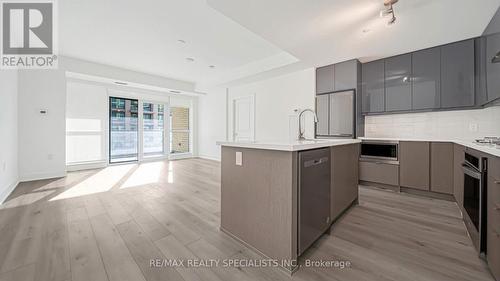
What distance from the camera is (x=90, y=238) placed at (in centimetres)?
178

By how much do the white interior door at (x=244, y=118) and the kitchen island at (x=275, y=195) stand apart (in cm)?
374

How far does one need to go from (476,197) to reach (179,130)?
24.4 ft

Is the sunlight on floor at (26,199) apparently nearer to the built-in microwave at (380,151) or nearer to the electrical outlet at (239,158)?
the electrical outlet at (239,158)

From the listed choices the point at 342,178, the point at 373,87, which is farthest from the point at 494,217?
the point at 373,87

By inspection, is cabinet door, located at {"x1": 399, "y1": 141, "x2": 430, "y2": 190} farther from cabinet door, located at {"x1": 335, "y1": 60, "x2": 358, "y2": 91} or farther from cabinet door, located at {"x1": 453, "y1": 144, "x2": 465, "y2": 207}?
cabinet door, located at {"x1": 335, "y1": 60, "x2": 358, "y2": 91}

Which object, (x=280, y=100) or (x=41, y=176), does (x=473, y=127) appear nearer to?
(x=280, y=100)

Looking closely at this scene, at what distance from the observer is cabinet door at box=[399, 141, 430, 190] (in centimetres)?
299

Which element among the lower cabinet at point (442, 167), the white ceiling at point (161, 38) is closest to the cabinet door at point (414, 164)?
the lower cabinet at point (442, 167)

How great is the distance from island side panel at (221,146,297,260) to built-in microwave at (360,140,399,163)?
9.39ft

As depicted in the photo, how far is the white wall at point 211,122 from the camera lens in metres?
6.56

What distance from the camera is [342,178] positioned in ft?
7.23

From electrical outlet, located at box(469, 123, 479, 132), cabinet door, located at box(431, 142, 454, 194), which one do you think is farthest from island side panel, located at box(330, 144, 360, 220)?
electrical outlet, located at box(469, 123, 479, 132)

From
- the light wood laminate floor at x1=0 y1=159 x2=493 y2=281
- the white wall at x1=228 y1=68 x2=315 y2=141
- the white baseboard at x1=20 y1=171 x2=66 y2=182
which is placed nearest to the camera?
the light wood laminate floor at x1=0 y1=159 x2=493 y2=281

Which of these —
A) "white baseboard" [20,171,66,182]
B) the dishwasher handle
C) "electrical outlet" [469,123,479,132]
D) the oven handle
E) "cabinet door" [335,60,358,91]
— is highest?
"cabinet door" [335,60,358,91]
